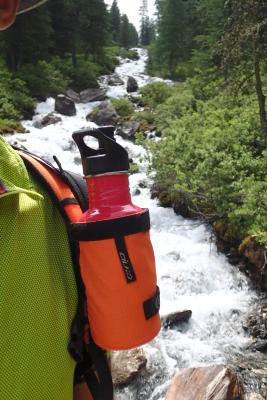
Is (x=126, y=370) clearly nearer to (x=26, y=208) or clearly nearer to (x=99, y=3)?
(x=26, y=208)

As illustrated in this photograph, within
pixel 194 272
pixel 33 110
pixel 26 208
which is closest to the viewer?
pixel 26 208

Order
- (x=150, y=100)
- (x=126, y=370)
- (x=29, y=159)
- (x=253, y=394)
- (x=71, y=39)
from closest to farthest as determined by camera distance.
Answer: (x=29, y=159)
(x=253, y=394)
(x=126, y=370)
(x=150, y=100)
(x=71, y=39)

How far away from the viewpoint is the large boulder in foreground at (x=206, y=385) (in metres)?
4.15

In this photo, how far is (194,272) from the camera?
7.82m

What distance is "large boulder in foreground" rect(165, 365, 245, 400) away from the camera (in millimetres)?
4148

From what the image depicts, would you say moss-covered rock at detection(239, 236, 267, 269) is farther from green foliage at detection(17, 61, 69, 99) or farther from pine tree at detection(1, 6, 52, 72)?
pine tree at detection(1, 6, 52, 72)

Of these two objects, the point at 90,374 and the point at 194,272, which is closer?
the point at 90,374

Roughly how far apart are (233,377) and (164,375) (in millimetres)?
1146

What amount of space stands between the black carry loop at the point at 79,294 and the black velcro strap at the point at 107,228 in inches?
2.8

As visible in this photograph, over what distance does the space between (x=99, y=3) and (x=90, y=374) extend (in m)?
35.4

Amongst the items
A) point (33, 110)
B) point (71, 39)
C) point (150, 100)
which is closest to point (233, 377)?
point (33, 110)

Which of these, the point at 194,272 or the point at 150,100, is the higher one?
the point at 150,100

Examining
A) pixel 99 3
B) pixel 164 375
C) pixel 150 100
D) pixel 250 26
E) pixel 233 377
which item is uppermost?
pixel 99 3

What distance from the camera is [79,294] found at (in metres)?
1.18
